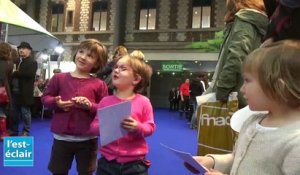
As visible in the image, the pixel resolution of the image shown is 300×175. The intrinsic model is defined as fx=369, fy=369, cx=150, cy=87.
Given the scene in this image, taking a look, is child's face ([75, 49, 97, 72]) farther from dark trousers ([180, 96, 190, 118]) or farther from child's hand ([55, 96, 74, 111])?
dark trousers ([180, 96, 190, 118])

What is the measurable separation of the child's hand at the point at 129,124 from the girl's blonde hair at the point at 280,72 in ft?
3.09

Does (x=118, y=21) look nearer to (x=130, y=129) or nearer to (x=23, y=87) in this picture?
(x=23, y=87)

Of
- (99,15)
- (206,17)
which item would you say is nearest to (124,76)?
(206,17)

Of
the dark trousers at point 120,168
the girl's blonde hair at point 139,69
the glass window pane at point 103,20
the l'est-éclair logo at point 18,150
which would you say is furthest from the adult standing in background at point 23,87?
the glass window pane at point 103,20

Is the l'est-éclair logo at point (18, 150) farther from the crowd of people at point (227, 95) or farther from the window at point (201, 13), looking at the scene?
the window at point (201, 13)

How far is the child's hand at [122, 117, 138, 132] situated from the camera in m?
2.05

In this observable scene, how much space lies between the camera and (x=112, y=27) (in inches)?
766

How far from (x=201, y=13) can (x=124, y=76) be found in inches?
648

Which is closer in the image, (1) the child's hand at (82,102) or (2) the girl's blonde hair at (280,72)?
(2) the girl's blonde hair at (280,72)

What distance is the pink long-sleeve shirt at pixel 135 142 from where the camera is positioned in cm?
222

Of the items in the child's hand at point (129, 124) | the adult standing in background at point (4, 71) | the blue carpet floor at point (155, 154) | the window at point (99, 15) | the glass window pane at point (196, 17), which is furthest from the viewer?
the window at point (99, 15)

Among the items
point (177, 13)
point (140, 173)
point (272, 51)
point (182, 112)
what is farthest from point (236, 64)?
point (177, 13)

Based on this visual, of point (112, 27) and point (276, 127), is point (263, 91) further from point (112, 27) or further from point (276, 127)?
point (112, 27)

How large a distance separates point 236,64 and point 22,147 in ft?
6.11
